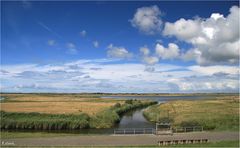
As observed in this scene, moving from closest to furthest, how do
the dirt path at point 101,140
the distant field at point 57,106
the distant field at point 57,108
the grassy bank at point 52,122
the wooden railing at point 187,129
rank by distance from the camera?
the dirt path at point 101,140
the wooden railing at point 187,129
the grassy bank at point 52,122
the distant field at point 57,108
the distant field at point 57,106

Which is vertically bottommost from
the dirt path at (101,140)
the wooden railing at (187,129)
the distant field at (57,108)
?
the wooden railing at (187,129)

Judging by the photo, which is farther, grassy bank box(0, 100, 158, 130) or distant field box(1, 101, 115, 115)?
distant field box(1, 101, 115, 115)

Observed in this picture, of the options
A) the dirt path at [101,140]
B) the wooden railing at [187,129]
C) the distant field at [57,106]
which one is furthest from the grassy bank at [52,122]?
the dirt path at [101,140]

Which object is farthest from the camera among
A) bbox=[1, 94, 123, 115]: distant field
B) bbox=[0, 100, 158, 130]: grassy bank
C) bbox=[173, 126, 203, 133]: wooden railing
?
bbox=[1, 94, 123, 115]: distant field

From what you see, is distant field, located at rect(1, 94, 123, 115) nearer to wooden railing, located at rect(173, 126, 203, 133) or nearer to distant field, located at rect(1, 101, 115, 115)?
distant field, located at rect(1, 101, 115, 115)

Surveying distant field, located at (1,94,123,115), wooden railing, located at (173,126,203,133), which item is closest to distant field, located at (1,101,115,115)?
distant field, located at (1,94,123,115)

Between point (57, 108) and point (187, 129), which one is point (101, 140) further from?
point (57, 108)

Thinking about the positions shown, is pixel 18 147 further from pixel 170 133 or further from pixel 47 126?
pixel 47 126

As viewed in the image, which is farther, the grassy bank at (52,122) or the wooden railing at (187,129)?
the grassy bank at (52,122)

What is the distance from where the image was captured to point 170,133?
37.6 m

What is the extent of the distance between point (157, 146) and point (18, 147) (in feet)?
43.2

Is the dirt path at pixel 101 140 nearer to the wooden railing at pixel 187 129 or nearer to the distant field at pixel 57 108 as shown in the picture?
the wooden railing at pixel 187 129

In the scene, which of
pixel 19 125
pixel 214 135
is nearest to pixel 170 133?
pixel 214 135

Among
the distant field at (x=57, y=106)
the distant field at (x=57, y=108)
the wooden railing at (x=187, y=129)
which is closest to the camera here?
the wooden railing at (x=187, y=129)
